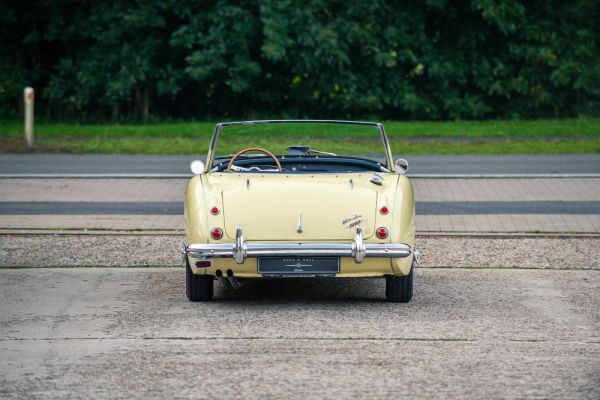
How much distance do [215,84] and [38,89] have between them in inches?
172

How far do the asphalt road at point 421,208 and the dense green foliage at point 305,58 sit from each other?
13928 mm

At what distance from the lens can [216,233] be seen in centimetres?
786

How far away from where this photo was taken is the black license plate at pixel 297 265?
7770 millimetres

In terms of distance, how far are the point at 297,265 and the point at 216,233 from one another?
0.57 meters

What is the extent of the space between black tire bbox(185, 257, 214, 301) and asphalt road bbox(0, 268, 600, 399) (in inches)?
4.0

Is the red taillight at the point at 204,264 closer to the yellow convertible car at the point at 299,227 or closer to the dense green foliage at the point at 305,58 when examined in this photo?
A: the yellow convertible car at the point at 299,227

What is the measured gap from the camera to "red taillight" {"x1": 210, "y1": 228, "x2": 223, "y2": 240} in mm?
7855

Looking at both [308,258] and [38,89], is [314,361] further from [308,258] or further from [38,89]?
[38,89]

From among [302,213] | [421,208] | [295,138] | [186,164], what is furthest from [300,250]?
[186,164]

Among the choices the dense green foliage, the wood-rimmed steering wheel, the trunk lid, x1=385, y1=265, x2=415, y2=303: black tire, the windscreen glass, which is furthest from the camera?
the dense green foliage

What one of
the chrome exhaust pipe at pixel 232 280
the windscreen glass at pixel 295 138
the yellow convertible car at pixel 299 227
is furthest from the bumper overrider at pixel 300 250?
the windscreen glass at pixel 295 138

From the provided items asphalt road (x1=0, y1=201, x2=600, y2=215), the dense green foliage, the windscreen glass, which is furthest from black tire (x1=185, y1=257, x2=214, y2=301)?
the dense green foliage

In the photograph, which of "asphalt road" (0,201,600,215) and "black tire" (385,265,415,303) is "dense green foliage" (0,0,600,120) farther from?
"black tire" (385,265,415,303)

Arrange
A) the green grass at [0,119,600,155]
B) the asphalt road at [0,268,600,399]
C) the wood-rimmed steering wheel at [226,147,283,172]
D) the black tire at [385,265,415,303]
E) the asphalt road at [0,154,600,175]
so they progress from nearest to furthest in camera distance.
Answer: the asphalt road at [0,268,600,399]
the black tire at [385,265,415,303]
the wood-rimmed steering wheel at [226,147,283,172]
the asphalt road at [0,154,600,175]
the green grass at [0,119,600,155]
